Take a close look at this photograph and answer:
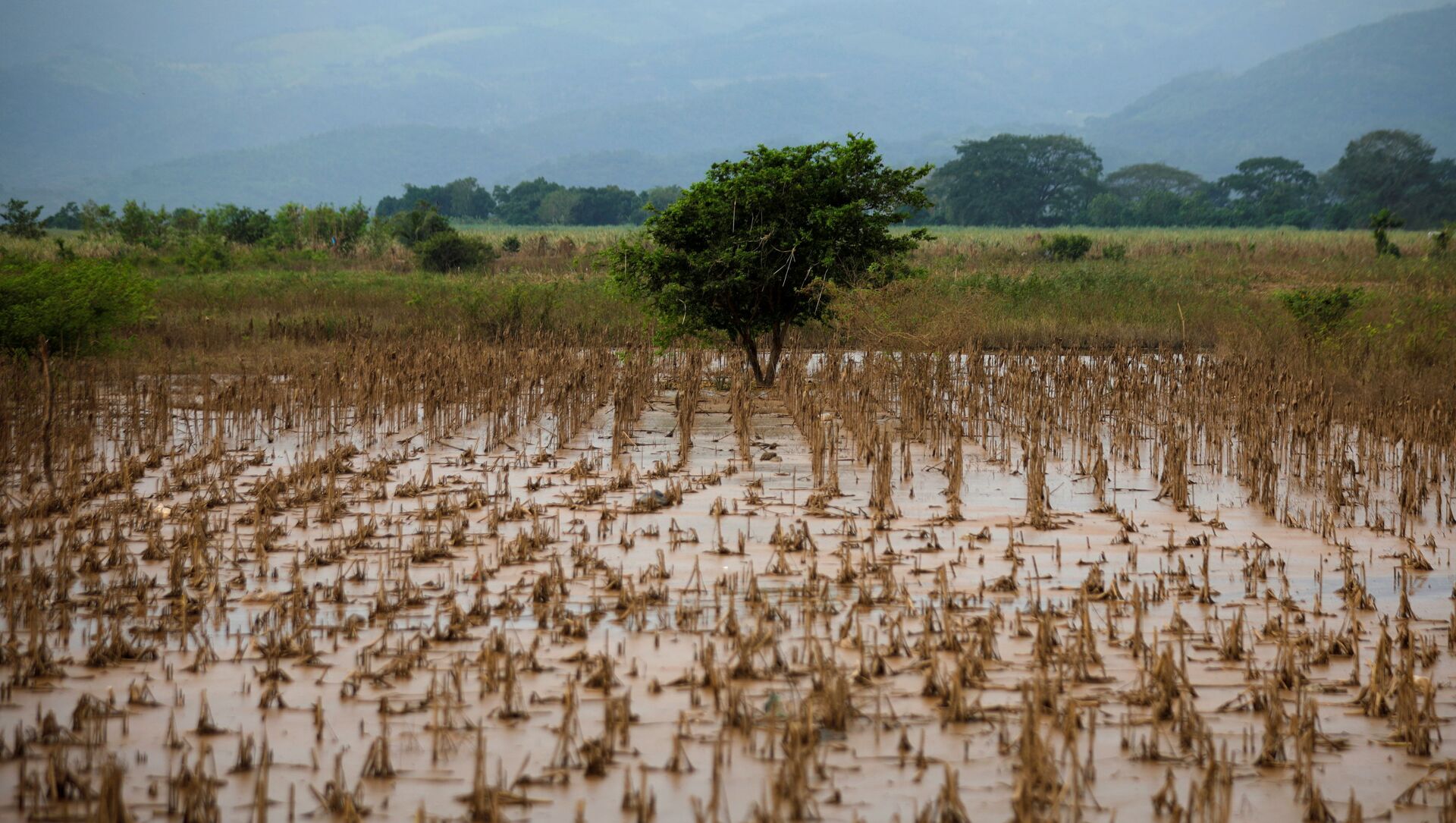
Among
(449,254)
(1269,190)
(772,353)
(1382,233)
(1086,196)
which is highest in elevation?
(1269,190)

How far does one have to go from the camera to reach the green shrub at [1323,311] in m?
16.1

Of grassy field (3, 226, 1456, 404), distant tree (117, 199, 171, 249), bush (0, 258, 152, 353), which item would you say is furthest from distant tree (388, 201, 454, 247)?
bush (0, 258, 152, 353)

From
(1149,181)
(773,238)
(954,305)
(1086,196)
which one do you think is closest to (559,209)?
(1086,196)

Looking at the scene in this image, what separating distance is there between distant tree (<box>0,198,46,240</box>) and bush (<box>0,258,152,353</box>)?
25.8 m

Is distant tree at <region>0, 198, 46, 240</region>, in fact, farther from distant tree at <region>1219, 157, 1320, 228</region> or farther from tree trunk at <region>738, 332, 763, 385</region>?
distant tree at <region>1219, 157, 1320, 228</region>

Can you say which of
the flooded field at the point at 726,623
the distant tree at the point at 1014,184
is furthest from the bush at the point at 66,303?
the distant tree at the point at 1014,184

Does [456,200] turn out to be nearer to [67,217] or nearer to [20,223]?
[67,217]

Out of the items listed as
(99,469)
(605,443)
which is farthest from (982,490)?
(99,469)

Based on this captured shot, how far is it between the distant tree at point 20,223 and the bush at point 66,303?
25.8m

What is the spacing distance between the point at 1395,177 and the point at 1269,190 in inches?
291

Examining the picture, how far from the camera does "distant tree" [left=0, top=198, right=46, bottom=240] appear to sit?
37700 mm

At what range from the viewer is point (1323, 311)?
16328 millimetres

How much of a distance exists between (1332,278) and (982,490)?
72.5 feet

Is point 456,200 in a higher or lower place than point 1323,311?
higher
